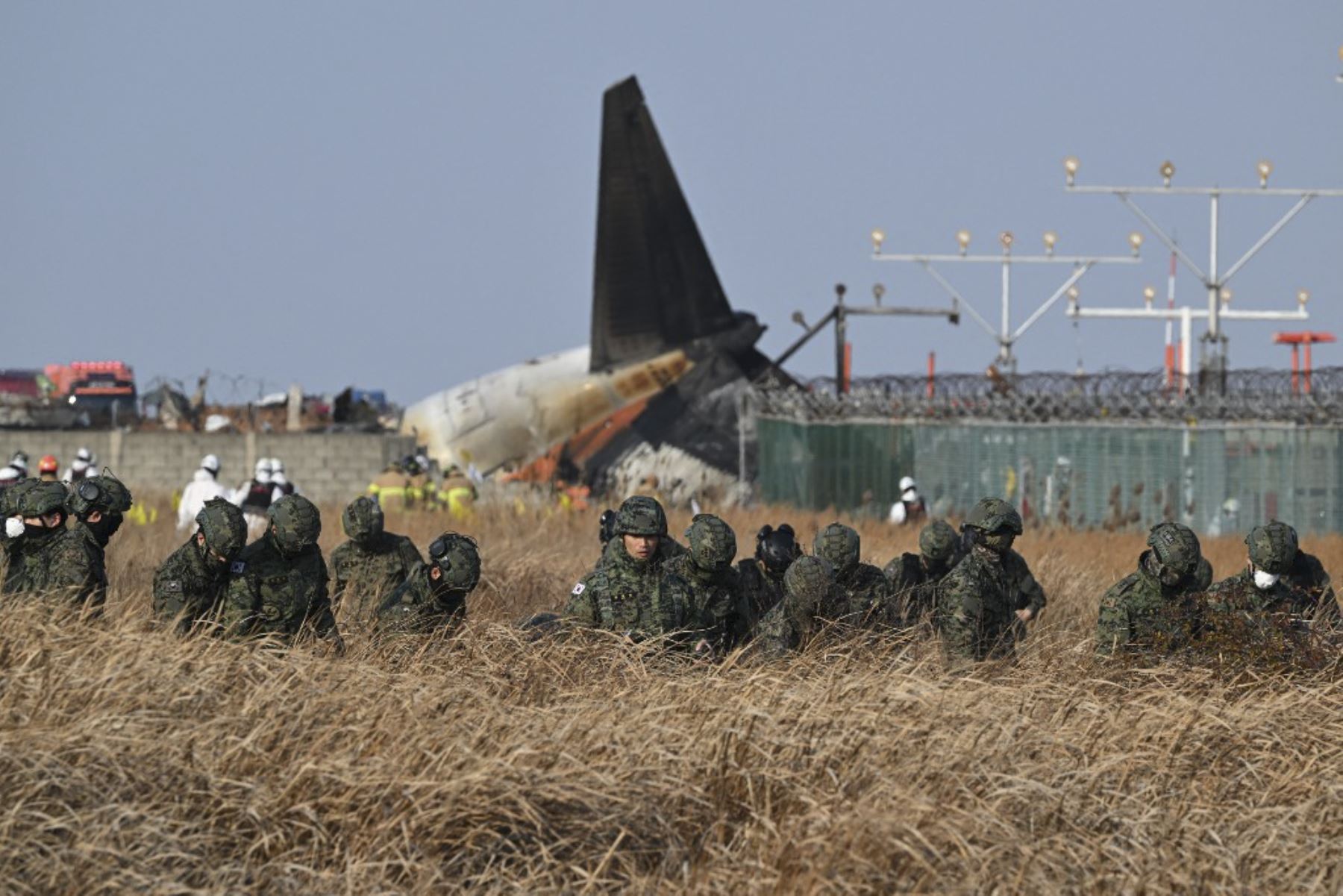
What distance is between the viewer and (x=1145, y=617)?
563 inches

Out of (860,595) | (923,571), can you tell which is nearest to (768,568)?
(860,595)

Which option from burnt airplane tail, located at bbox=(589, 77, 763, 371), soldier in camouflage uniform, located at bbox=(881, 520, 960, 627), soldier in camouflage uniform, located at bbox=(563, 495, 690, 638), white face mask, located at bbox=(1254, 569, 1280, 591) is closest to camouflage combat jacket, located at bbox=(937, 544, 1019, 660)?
soldier in camouflage uniform, located at bbox=(881, 520, 960, 627)

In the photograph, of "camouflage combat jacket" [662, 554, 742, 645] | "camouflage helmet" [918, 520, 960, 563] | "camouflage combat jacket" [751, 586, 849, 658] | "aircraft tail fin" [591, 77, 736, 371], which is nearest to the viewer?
"camouflage combat jacket" [662, 554, 742, 645]

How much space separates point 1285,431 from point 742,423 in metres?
18.1

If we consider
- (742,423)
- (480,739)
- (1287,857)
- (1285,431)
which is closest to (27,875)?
(480,739)

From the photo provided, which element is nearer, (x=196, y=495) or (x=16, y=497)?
(x=16, y=497)

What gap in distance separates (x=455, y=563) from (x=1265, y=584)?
509cm

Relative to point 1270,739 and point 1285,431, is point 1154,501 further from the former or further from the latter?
point 1270,739

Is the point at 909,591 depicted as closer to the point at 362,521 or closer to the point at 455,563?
the point at 455,563

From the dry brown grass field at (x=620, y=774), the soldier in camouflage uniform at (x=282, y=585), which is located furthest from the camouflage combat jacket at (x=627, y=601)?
the soldier in camouflage uniform at (x=282, y=585)

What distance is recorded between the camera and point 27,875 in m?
9.13

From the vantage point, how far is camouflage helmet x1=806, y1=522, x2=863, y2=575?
15.1 meters

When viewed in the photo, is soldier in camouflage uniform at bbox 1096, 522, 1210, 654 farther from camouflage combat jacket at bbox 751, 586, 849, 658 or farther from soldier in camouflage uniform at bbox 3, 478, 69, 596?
soldier in camouflage uniform at bbox 3, 478, 69, 596

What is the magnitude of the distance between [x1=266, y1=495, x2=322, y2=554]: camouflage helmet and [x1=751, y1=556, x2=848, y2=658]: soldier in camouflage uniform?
2.66 metres
